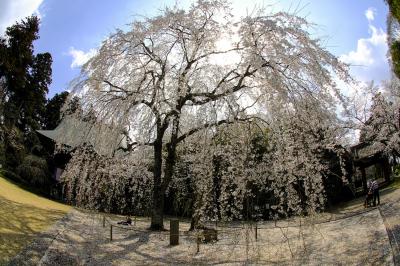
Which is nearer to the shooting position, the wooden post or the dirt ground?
the dirt ground

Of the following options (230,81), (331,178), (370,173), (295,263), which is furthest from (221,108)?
(370,173)

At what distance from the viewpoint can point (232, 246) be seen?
433 inches

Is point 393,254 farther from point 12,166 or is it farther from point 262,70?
point 12,166

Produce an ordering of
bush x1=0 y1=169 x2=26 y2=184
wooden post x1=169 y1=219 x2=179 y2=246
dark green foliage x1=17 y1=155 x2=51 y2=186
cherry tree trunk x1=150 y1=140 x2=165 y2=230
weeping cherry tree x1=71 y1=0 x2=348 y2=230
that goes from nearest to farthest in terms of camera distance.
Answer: weeping cherry tree x1=71 y1=0 x2=348 y2=230, wooden post x1=169 y1=219 x2=179 y2=246, cherry tree trunk x1=150 y1=140 x2=165 y2=230, bush x1=0 y1=169 x2=26 y2=184, dark green foliage x1=17 y1=155 x2=51 y2=186

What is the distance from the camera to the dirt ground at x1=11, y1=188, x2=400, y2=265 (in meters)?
9.03

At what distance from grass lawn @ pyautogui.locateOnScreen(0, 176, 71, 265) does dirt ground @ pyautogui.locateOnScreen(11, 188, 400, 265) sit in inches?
11.3

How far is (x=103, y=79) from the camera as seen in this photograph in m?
8.47

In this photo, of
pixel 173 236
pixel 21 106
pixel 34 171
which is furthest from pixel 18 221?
pixel 21 106

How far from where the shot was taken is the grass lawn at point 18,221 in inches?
346

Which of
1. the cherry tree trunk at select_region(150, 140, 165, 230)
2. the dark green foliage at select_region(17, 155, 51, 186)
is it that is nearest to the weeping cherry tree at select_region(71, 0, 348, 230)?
the cherry tree trunk at select_region(150, 140, 165, 230)

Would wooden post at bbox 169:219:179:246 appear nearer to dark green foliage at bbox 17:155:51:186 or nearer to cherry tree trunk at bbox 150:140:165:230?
cherry tree trunk at bbox 150:140:165:230

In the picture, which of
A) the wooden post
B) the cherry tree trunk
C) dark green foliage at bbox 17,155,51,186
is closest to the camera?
the wooden post

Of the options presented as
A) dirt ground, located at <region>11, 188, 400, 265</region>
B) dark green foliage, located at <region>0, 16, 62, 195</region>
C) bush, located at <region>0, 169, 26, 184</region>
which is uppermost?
dark green foliage, located at <region>0, 16, 62, 195</region>

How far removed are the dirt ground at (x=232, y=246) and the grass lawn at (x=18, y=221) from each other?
0.94 ft
